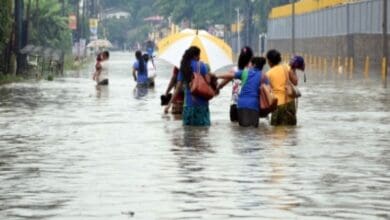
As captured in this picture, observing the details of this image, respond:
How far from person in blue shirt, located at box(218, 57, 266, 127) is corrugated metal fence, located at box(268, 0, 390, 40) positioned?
151 ft

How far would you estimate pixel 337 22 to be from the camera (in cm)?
8538

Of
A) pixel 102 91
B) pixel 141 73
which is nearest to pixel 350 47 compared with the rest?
pixel 141 73

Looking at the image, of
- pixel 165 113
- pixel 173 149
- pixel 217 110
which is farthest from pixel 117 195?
pixel 217 110

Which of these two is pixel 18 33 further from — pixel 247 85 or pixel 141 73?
pixel 247 85

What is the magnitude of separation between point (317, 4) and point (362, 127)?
257ft

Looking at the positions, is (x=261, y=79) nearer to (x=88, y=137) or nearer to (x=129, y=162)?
(x=88, y=137)

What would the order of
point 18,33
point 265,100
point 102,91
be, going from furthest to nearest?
point 18,33
point 102,91
point 265,100

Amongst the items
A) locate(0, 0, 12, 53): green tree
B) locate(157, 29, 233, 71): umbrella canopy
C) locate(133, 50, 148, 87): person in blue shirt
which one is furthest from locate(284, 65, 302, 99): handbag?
locate(0, 0, 12, 53): green tree

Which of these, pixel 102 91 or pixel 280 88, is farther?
pixel 102 91

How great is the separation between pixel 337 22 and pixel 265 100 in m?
64.7

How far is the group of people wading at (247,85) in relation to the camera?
2166cm

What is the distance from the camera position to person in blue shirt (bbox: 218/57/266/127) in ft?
70.7

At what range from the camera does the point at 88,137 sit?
65.5 ft

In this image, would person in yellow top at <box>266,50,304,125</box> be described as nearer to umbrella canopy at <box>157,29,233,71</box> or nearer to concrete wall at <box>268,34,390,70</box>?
umbrella canopy at <box>157,29,233,71</box>
